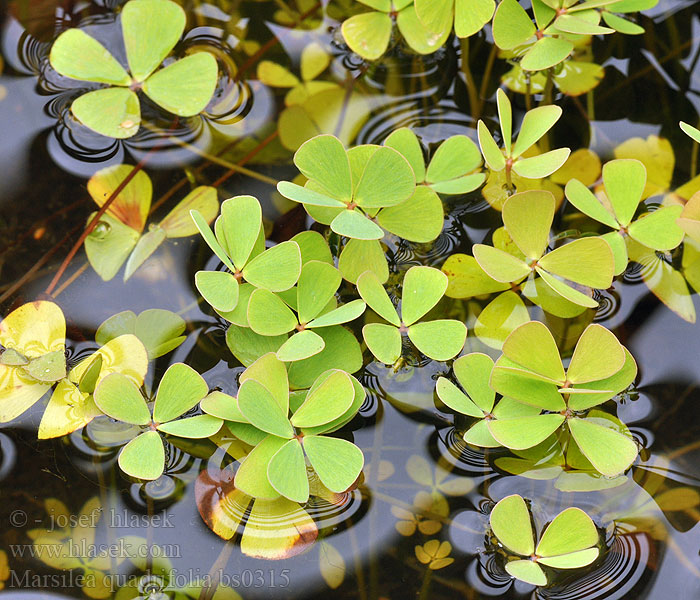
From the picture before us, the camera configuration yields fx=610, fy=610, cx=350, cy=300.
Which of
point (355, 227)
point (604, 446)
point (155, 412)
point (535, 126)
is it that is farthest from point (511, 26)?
point (155, 412)

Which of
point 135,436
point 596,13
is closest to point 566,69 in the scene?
point 596,13

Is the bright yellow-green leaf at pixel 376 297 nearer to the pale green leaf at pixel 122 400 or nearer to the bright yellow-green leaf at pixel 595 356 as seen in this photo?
A: the bright yellow-green leaf at pixel 595 356

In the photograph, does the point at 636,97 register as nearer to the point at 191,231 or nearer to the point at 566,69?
the point at 566,69

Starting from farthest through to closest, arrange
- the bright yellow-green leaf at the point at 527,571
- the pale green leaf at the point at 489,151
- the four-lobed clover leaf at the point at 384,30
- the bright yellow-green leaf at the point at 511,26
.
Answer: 1. the four-lobed clover leaf at the point at 384,30
2. the bright yellow-green leaf at the point at 511,26
3. the pale green leaf at the point at 489,151
4. the bright yellow-green leaf at the point at 527,571

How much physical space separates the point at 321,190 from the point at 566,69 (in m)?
0.90

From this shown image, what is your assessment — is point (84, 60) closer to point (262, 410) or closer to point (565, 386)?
point (262, 410)

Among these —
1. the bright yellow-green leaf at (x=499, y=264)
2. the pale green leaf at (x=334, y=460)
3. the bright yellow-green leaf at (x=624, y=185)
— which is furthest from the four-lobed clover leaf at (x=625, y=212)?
the pale green leaf at (x=334, y=460)

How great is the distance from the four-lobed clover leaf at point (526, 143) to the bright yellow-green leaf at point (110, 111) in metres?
0.96

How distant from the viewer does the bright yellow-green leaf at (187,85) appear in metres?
1.66

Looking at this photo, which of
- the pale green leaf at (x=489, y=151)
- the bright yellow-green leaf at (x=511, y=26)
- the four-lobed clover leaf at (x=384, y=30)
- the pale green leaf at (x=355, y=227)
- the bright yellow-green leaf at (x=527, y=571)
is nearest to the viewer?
the bright yellow-green leaf at (x=527, y=571)

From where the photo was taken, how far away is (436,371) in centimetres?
148

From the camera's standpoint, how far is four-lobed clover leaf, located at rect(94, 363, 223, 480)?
4.34 feet

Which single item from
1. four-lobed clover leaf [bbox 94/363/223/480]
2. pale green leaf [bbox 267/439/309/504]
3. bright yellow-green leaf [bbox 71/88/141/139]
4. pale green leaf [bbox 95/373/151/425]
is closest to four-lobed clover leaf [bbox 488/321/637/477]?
pale green leaf [bbox 267/439/309/504]

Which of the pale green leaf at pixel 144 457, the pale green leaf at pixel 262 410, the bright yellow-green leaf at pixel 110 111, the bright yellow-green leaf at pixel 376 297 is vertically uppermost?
the bright yellow-green leaf at pixel 110 111
